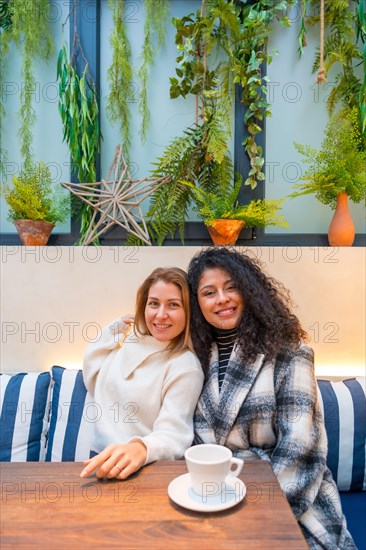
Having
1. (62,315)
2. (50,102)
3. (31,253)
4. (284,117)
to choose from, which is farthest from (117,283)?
(284,117)

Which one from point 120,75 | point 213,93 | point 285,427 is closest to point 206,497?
point 285,427

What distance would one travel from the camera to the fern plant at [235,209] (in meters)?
1.86

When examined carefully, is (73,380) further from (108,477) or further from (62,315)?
(108,477)

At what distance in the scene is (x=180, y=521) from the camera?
0.79 metres

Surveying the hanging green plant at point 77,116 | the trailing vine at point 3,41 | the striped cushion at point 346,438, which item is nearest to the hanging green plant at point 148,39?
the hanging green plant at point 77,116

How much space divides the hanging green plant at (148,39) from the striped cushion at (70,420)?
1236 millimetres

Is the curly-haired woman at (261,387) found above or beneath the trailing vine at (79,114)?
beneath

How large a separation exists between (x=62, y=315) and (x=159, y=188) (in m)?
0.73

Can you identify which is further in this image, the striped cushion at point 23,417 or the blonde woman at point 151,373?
the striped cushion at point 23,417

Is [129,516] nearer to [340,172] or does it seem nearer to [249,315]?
[249,315]

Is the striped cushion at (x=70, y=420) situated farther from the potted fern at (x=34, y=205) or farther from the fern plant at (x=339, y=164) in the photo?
the fern plant at (x=339, y=164)

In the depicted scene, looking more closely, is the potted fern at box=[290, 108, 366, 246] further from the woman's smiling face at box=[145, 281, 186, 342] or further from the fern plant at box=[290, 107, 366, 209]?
the woman's smiling face at box=[145, 281, 186, 342]

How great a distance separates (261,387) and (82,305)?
3.01 ft

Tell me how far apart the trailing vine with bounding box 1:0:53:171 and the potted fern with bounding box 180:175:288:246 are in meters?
0.82
